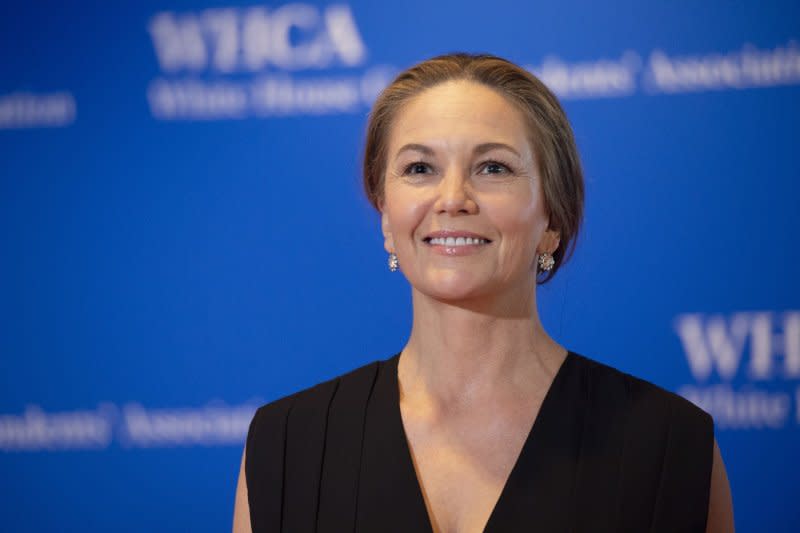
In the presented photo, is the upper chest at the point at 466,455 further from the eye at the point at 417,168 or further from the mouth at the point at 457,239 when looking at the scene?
the eye at the point at 417,168

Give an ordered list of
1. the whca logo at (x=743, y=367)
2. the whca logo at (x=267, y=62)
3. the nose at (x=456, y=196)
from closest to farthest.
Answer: the nose at (x=456, y=196)
the whca logo at (x=743, y=367)
the whca logo at (x=267, y=62)

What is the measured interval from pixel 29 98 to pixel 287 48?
77cm

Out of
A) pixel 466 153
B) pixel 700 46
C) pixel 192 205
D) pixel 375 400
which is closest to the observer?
pixel 466 153

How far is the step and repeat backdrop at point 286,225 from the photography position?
7.82 ft

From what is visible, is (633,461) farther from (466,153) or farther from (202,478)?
(202,478)

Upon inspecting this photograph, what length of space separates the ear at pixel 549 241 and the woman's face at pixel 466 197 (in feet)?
0.16

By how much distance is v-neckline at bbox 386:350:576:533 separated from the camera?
1.52m

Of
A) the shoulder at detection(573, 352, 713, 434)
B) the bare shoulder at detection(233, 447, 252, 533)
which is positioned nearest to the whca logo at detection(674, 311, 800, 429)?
the shoulder at detection(573, 352, 713, 434)

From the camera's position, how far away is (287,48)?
2502 mm

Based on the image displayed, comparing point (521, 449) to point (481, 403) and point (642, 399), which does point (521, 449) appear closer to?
point (481, 403)

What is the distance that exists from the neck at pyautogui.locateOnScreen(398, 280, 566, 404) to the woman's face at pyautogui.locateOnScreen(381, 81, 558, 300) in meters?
0.04

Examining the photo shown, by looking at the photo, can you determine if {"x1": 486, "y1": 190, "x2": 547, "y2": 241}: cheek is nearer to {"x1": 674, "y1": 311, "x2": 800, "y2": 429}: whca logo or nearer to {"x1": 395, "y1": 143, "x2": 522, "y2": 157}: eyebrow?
{"x1": 395, "y1": 143, "x2": 522, "y2": 157}: eyebrow

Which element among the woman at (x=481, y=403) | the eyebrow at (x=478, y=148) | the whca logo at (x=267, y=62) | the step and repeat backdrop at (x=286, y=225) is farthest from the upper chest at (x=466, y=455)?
the whca logo at (x=267, y=62)

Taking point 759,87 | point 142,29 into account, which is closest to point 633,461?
point 759,87
